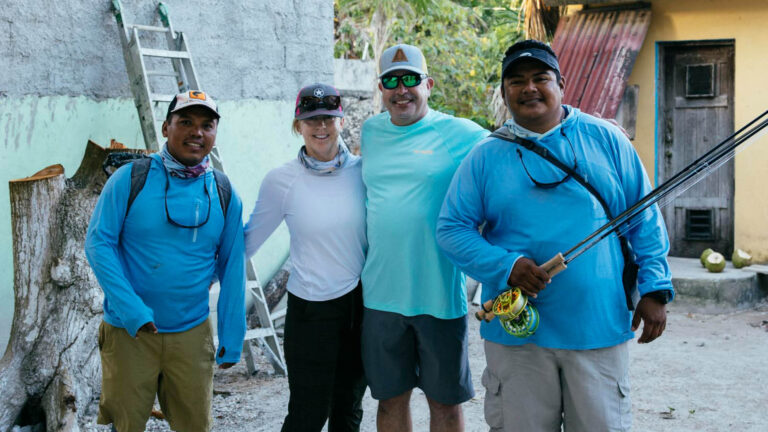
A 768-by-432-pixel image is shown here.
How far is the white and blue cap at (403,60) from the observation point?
138 inches

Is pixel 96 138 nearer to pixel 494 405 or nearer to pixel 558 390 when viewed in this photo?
pixel 494 405

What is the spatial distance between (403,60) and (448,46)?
1231cm

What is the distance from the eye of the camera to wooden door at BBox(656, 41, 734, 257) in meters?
8.77

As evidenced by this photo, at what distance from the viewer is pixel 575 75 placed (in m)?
8.77

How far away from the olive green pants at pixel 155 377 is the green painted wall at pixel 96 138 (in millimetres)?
2418

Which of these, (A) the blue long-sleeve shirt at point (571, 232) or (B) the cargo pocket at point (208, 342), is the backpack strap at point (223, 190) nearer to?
(B) the cargo pocket at point (208, 342)

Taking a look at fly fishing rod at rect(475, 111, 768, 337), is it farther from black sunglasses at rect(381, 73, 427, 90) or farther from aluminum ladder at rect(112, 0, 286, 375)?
aluminum ladder at rect(112, 0, 286, 375)

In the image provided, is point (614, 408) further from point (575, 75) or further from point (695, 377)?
point (575, 75)

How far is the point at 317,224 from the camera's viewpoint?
354cm

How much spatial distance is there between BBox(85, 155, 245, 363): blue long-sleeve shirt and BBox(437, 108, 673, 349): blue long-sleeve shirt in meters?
1.10

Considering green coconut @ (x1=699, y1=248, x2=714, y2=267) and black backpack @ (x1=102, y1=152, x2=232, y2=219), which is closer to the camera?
black backpack @ (x1=102, y1=152, x2=232, y2=219)

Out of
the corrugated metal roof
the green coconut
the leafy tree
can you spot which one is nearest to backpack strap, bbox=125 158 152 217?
the corrugated metal roof

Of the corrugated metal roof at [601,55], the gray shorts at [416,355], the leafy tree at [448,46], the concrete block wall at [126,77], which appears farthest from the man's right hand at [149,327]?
the leafy tree at [448,46]

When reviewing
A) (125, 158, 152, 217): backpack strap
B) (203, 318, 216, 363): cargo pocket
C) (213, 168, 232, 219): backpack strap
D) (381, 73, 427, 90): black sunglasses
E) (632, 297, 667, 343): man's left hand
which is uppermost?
(381, 73, 427, 90): black sunglasses
